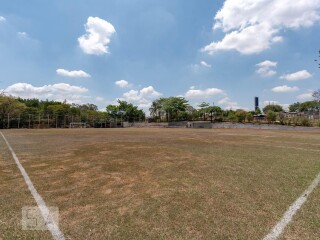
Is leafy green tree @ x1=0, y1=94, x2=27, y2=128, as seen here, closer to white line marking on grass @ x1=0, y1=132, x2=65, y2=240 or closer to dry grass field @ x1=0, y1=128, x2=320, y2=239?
dry grass field @ x1=0, y1=128, x2=320, y2=239

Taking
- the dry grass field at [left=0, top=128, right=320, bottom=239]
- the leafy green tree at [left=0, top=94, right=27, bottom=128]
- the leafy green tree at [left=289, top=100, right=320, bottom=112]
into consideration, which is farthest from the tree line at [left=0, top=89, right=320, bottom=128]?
the dry grass field at [left=0, top=128, right=320, bottom=239]

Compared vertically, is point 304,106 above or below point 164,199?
above

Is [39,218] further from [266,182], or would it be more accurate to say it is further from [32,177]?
[266,182]

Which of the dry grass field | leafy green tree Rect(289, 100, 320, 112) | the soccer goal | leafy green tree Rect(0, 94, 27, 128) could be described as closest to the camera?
the dry grass field

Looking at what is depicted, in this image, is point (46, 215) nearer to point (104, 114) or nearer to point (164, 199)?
point (164, 199)

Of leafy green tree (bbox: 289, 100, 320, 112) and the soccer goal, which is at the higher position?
leafy green tree (bbox: 289, 100, 320, 112)

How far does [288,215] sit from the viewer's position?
13.5ft

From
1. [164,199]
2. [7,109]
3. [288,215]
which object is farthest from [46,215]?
[7,109]

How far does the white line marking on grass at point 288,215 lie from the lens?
3467 mm

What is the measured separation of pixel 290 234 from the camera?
3471 millimetres

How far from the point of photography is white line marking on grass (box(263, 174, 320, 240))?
3.47 meters

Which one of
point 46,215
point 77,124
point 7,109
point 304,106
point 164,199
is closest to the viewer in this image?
point 46,215

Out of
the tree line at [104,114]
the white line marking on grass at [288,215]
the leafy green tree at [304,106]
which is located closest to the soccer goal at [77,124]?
the tree line at [104,114]

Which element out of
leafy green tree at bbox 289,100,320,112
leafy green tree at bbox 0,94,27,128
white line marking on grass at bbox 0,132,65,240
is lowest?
white line marking on grass at bbox 0,132,65,240
